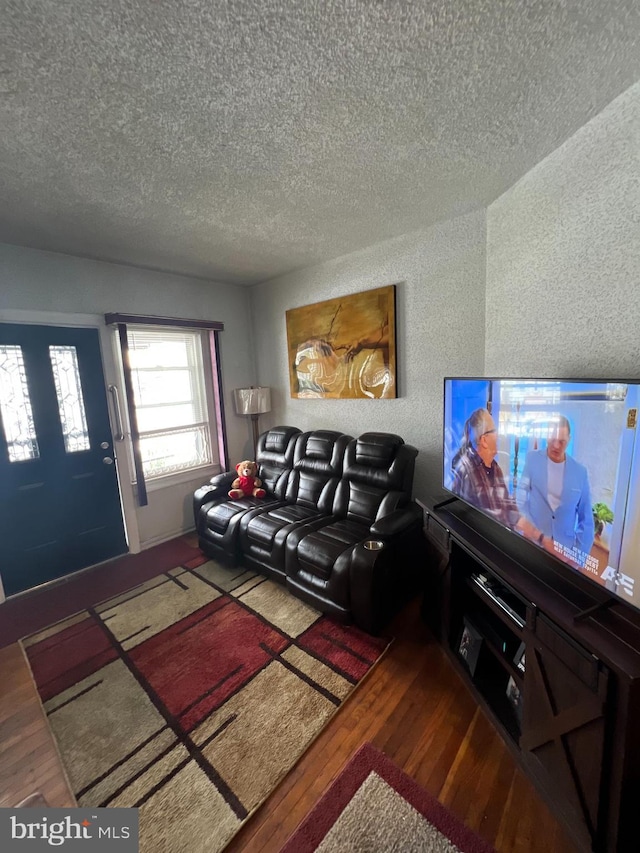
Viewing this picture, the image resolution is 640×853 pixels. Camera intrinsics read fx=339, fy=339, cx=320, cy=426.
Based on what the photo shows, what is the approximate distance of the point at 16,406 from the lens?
2.53 metres

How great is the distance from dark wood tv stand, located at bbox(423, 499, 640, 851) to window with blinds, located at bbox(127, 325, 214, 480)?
279 centimetres

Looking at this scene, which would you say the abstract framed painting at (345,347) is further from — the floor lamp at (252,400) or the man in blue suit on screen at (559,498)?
the man in blue suit on screen at (559,498)

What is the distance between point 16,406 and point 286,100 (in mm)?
2708

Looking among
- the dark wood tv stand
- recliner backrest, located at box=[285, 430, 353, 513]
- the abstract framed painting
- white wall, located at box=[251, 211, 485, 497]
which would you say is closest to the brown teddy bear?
recliner backrest, located at box=[285, 430, 353, 513]

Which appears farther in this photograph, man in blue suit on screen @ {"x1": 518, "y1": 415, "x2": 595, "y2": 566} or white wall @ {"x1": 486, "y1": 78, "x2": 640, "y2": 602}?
white wall @ {"x1": 486, "y1": 78, "x2": 640, "y2": 602}

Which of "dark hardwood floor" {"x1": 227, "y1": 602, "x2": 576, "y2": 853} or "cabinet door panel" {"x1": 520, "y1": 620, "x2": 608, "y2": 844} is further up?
"cabinet door panel" {"x1": 520, "y1": 620, "x2": 608, "y2": 844}

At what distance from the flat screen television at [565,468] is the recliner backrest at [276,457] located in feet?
5.87

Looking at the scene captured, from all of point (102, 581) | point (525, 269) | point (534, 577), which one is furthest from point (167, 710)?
point (525, 269)

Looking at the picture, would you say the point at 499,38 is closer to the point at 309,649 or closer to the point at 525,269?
the point at 525,269

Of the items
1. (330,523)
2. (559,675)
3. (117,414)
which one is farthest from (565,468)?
(117,414)

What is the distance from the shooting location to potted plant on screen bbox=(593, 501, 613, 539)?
105 centimetres

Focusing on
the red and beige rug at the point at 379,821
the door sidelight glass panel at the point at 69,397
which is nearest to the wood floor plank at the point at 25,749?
the red and beige rug at the point at 379,821

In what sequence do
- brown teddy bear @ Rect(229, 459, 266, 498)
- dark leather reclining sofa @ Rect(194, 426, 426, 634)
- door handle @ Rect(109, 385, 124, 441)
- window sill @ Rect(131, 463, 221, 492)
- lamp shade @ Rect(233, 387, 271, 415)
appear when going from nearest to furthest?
dark leather reclining sofa @ Rect(194, 426, 426, 634) < door handle @ Rect(109, 385, 124, 441) < brown teddy bear @ Rect(229, 459, 266, 498) < window sill @ Rect(131, 463, 221, 492) < lamp shade @ Rect(233, 387, 271, 415)

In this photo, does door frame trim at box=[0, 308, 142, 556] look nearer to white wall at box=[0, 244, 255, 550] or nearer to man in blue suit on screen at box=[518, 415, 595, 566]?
white wall at box=[0, 244, 255, 550]
